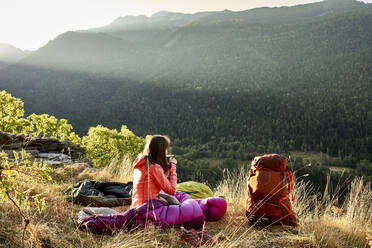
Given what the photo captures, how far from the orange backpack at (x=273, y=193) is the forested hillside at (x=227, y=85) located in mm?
58239

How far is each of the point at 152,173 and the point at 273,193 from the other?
1.40 m

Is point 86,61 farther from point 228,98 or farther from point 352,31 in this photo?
point 352,31

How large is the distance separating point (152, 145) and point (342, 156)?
64.7m

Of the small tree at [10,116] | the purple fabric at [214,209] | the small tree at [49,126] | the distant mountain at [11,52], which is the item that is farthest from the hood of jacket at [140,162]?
the distant mountain at [11,52]

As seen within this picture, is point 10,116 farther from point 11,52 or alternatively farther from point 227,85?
point 11,52

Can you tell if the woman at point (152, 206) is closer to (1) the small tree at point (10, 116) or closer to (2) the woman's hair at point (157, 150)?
(2) the woman's hair at point (157, 150)

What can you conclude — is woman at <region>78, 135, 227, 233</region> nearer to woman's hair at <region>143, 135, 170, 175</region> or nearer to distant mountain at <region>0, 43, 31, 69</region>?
woman's hair at <region>143, 135, 170, 175</region>

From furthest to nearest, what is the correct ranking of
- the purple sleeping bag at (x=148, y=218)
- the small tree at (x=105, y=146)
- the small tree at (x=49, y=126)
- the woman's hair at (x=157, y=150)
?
the small tree at (x=105, y=146)
the small tree at (x=49, y=126)
the woman's hair at (x=157, y=150)
the purple sleeping bag at (x=148, y=218)

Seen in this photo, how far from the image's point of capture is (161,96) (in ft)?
320

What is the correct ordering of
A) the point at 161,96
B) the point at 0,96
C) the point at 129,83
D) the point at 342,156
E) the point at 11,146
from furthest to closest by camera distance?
the point at 129,83 < the point at 161,96 < the point at 342,156 < the point at 0,96 < the point at 11,146

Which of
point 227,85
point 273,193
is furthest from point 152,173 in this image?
point 227,85

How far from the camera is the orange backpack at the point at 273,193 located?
321 cm

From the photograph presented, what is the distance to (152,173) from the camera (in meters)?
2.99

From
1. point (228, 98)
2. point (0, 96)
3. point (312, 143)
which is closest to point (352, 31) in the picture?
point (228, 98)
